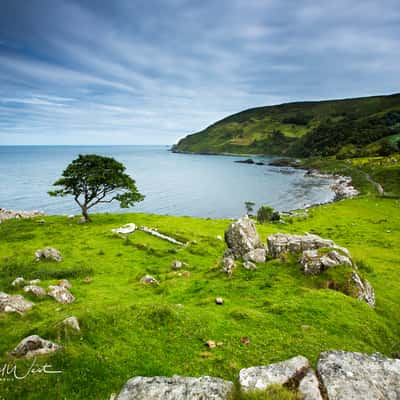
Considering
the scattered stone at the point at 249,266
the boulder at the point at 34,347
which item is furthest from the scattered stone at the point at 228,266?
the boulder at the point at 34,347

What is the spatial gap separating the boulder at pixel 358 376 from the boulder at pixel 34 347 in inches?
427

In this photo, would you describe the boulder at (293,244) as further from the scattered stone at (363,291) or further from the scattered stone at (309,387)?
the scattered stone at (309,387)

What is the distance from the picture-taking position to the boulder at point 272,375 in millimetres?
8820

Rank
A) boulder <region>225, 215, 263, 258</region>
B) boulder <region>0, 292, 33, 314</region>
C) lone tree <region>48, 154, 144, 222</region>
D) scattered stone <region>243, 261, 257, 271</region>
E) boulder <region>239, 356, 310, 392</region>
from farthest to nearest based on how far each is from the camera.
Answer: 1. lone tree <region>48, 154, 144, 222</region>
2. boulder <region>225, 215, 263, 258</region>
3. scattered stone <region>243, 261, 257, 271</region>
4. boulder <region>0, 292, 33, 314</region>
5. boulder <region>239, 356, 310, 392</region>

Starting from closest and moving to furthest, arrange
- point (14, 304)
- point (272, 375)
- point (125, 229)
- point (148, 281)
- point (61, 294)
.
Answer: point (272, 375)
point (14, 304)
point (61, 294)
point (148, 281)
point (125, 229)

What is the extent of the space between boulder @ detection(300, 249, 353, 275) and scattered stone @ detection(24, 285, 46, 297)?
19643 millimetres

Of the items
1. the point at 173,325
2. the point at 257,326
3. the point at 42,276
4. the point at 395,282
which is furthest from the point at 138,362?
the point at 395,282

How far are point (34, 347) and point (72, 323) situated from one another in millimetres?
1691

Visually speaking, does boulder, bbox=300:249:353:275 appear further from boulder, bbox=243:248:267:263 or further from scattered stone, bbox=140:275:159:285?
scattered stone, bbox=140:275:159:285

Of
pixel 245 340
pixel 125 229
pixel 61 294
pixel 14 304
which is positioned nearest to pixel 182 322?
pixel 245 340

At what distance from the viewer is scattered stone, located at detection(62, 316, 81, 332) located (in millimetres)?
12570

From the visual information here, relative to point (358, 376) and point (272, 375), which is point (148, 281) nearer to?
point (272, 375)

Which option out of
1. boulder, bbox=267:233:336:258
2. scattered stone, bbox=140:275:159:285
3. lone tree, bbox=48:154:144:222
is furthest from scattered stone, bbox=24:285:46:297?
lone tree, bbox=48:154:144:222

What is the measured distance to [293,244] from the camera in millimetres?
22344
